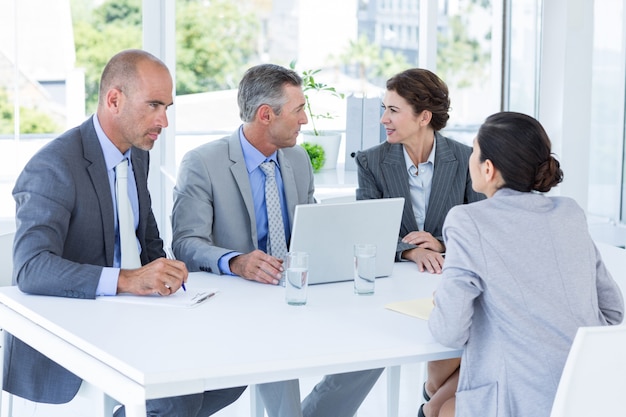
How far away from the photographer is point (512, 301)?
1.92m

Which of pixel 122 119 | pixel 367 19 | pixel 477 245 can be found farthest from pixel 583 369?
pixel 367 19

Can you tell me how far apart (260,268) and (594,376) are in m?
1.02

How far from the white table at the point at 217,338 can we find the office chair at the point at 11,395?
6.8 inches

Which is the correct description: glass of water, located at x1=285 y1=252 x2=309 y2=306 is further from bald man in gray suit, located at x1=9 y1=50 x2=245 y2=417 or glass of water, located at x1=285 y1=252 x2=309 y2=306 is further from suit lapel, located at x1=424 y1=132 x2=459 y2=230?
suit lapel, located at x1=424 y1=132 x2=459 y2=230

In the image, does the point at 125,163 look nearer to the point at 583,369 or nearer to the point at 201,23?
the point at 583,369

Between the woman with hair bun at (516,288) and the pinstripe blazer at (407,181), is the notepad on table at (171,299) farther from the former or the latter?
the pinstripe blazer at (407,181)

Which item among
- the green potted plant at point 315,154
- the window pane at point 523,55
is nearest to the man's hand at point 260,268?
the green potted plant at point 315,154

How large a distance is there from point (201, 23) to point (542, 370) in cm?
723

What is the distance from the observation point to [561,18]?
4.75 metres

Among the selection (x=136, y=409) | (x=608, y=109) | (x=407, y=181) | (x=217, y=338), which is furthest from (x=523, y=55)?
(x=136, y=409)

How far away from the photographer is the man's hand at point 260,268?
248 cm

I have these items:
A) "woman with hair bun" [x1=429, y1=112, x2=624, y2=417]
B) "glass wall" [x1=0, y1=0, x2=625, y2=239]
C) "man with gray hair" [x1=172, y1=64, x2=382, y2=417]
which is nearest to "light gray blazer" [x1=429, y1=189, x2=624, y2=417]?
"woman with hair bun" [x1=429, y1=112, x2=624, y2=417]

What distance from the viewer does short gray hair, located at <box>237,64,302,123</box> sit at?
302 centimetres

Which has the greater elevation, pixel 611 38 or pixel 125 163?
pixel 611 38
